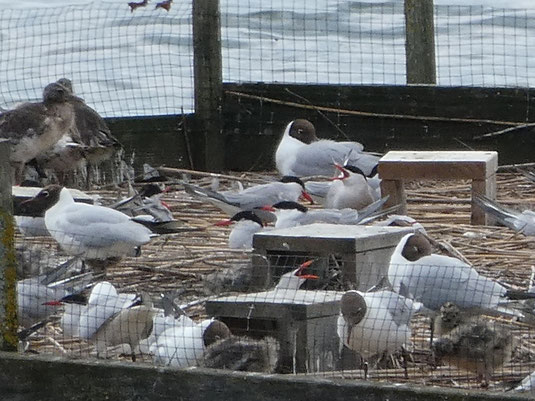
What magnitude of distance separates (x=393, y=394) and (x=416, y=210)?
4356mm

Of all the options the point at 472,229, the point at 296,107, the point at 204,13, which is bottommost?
the point at 472,229

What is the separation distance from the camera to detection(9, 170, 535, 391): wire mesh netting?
5.12m

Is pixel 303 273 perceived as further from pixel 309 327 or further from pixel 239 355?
pixel 239 355

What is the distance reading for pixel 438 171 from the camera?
306 inches

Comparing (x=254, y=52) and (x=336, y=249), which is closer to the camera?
(x=336, y=249)

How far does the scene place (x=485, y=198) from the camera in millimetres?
7613

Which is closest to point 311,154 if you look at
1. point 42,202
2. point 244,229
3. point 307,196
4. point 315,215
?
point 307,196

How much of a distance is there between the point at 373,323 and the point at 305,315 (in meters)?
0.28

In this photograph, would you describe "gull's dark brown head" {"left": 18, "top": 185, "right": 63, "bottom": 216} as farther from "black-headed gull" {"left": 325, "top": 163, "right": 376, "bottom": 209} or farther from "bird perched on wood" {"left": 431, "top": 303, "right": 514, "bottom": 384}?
"bird perched on wood" {"left": 431, "top": 303, "right": 514, "bottom": 384}

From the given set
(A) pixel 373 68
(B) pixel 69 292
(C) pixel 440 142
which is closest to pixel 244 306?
(B) pixel 69 292

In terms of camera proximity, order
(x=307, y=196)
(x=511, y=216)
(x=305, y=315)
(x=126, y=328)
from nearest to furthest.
A: (x=305, y=315) → (x=126, y=328) → (x=511, y=216) → (x=307, y=196)

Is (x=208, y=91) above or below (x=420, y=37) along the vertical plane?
below

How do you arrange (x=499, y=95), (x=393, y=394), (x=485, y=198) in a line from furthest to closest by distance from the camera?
(x=499, y=95) → (x=485, y=198) → (x=393, y=394)

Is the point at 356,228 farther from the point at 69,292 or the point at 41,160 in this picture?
the point at 41,160
